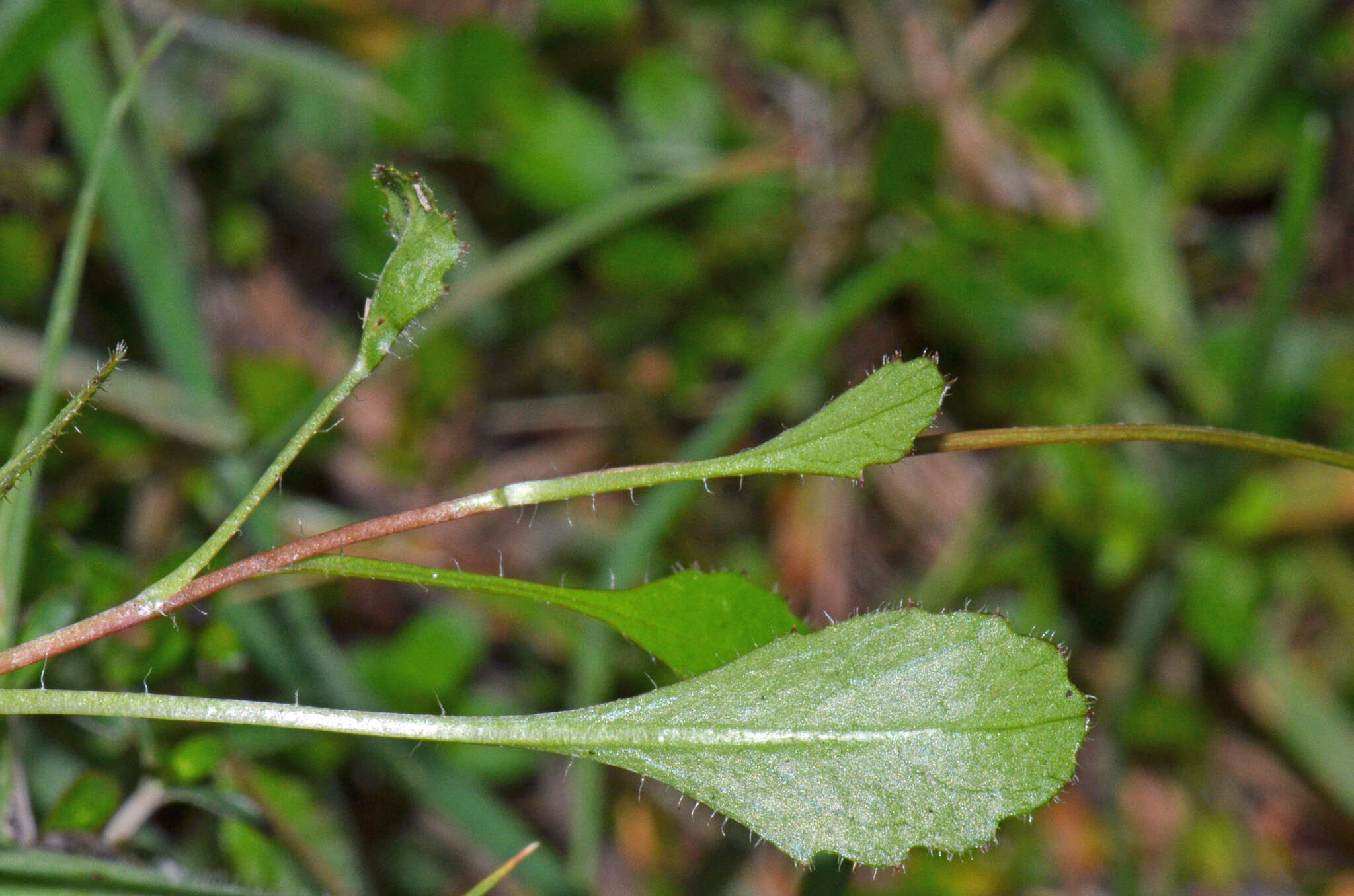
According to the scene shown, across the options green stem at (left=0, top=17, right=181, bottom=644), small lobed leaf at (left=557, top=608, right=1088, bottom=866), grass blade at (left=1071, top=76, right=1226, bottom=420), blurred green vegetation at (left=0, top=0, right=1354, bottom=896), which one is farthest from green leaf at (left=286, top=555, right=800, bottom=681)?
grass blade at (left=1071, top=76, right=1226, bottom=420)

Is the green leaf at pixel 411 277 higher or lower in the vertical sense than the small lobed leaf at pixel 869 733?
higher

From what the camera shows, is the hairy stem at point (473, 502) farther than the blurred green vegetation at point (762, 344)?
No

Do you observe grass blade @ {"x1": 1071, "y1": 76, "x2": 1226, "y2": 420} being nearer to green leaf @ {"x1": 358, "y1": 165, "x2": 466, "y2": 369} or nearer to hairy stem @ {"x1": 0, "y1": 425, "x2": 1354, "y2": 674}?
hairy stem @ {"x1": 0, "y1": 425, "x2": 1354, "y2": 674}

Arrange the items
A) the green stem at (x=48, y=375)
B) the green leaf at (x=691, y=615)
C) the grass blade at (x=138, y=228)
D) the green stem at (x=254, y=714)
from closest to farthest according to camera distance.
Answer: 1. the green stem at (x=254, y=714)
2. the green leaf at (x=691, y=615)
3. the green stem at (x=48, y=375)
4. the grass blade at (x=138, y=228)

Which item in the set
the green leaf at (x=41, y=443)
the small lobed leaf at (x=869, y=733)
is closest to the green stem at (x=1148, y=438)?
the small lobed leaf at (x=869, y=733)

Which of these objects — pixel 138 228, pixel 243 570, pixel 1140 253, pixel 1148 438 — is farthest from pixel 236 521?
pixel 1140 253

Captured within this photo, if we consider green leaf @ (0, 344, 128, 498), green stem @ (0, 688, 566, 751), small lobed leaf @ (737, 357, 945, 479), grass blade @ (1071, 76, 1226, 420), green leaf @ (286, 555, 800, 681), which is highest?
green leaf @ (0, 344, 128, 498)

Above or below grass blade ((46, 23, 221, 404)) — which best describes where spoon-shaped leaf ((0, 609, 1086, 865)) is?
below

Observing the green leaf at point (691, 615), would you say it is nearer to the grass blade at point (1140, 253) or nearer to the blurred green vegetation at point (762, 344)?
the blurred green vegetation at point (762, 344)
